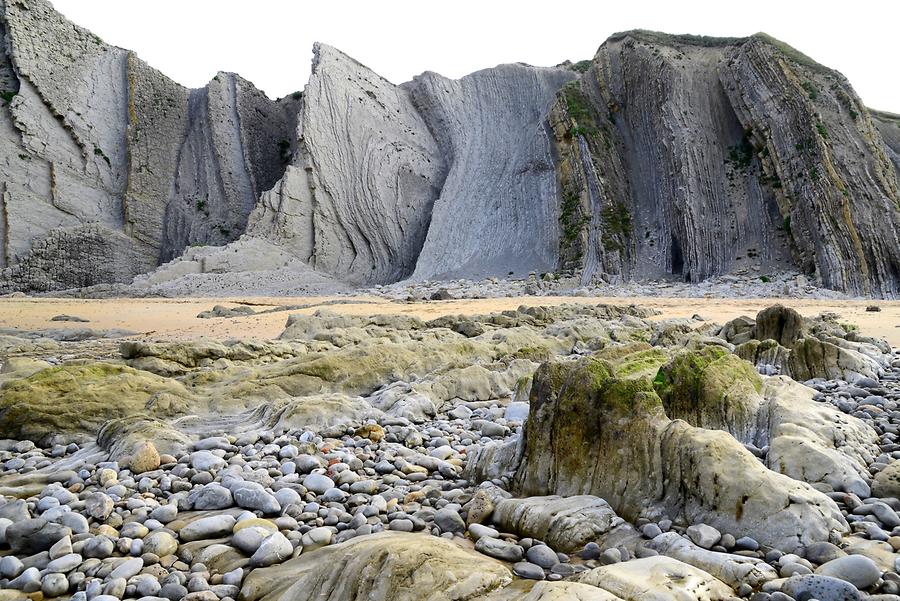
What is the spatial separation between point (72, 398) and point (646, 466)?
437 centimetres

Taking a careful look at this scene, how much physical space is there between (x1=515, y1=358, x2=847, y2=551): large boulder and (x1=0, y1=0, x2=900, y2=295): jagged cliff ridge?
21811 millimetres

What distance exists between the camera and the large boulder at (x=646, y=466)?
2633 millimetres

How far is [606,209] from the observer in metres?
28.7

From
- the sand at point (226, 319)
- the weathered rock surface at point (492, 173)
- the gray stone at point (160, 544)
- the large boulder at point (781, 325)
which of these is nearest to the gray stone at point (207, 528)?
the gray stone at point (160, 544)

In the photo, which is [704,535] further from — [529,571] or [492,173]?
[492,173]

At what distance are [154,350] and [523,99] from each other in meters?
32.2

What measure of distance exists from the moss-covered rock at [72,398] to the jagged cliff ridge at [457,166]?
2274 cm

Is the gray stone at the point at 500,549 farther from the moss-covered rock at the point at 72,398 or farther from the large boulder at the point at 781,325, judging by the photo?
the large boulder at the point at 781,325

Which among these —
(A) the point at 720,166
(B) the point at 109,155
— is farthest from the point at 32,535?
(B) the point at 109,155

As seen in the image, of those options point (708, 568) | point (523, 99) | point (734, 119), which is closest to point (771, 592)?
point (708, 568)

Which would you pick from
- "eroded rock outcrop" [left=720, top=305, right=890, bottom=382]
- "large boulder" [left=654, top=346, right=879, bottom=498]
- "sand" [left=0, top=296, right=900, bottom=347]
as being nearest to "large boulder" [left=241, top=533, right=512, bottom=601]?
"large boulder" [left=654, top=346, right=879, bottom=498]

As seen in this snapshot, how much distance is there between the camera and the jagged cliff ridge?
24750 mm

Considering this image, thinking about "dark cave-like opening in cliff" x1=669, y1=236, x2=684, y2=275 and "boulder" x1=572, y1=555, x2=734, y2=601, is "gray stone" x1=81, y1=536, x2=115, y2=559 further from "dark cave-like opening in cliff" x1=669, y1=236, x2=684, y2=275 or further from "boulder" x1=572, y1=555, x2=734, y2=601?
"dark cave-like opening in cliff" x1=669, y1=236, x2=684, y2=275

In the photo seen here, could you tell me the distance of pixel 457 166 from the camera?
33875mm
